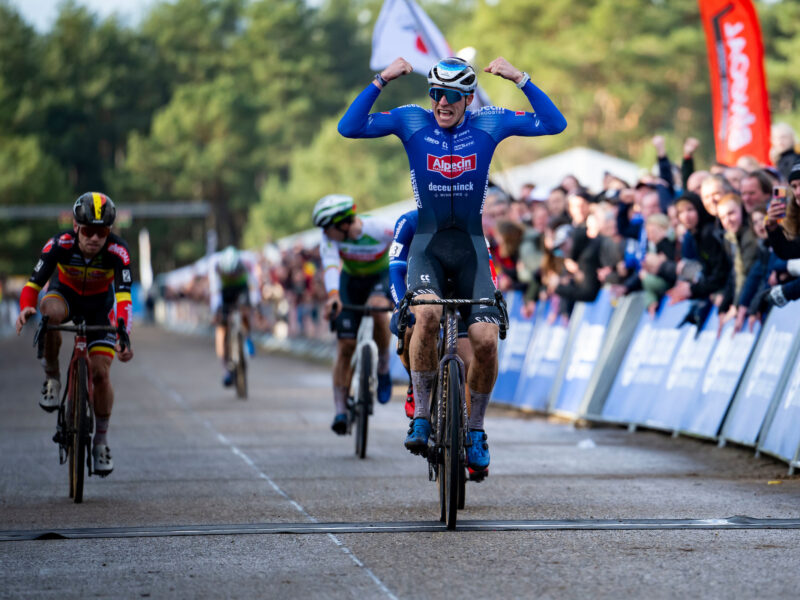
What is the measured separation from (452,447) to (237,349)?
11.6 meters

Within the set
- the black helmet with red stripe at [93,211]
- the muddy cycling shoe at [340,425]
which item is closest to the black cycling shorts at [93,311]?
the black helmet with red stripe at [93,211]

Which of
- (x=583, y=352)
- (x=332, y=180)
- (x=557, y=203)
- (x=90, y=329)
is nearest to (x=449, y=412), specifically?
(x=90, y=329)

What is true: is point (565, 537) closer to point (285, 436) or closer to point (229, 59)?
point (285, 436)

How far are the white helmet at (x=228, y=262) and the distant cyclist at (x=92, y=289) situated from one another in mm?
9353

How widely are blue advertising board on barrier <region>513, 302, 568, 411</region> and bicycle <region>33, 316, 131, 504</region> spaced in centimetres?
718

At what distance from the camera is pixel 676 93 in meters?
70.7

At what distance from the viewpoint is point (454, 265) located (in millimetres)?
8273

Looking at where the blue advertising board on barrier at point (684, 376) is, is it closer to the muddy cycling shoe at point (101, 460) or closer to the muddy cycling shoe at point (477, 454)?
the muddy cycling shoe at point (477, 454)

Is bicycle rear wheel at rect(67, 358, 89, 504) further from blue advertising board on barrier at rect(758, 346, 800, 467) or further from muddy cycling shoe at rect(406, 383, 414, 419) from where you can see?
blue advertising board on barrier at rect(758, 346, 800, 467)

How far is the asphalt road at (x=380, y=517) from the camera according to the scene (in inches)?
243

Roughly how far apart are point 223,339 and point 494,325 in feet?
38.4

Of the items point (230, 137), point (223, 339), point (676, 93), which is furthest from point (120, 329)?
point (230, 137)

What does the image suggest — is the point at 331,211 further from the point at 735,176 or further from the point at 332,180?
the point at 332,180

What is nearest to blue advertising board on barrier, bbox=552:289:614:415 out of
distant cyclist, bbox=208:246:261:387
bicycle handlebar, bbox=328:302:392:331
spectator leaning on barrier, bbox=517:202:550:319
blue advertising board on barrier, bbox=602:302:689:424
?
blue advertising board on barrier, bbox=602:302:689:424
